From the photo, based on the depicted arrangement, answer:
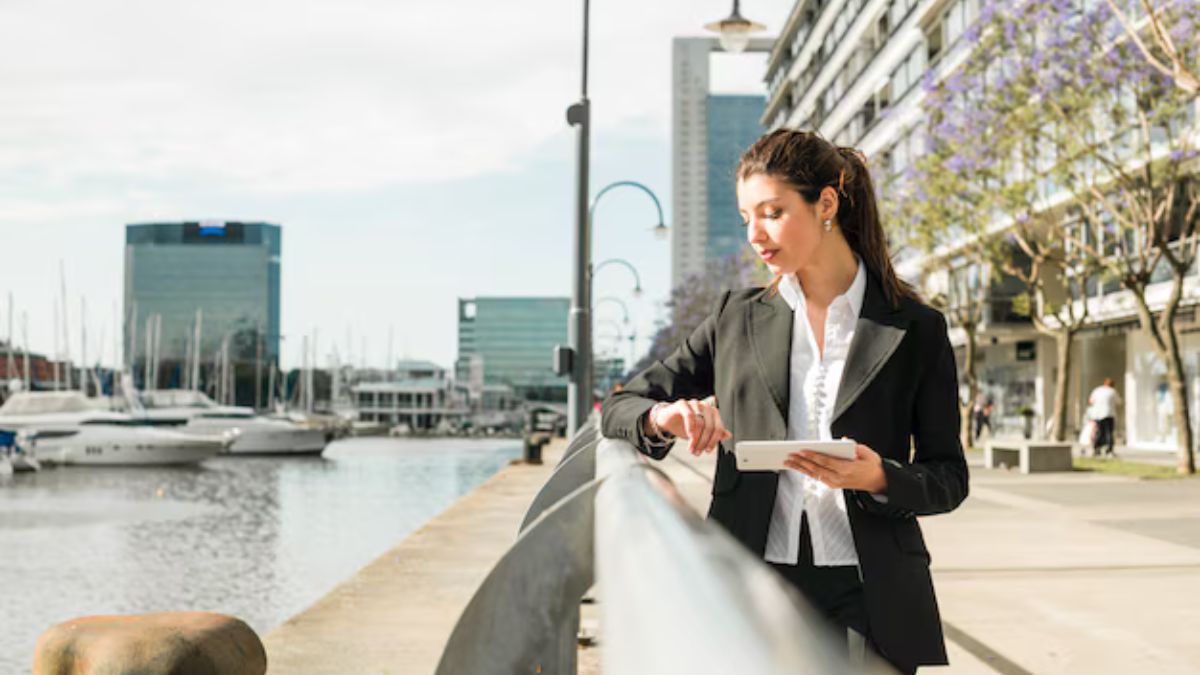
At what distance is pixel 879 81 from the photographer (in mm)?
57562

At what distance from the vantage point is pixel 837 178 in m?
2.72

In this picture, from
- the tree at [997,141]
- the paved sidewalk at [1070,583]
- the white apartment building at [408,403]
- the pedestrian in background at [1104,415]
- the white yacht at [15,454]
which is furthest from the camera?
the white apartment building at [408,403]

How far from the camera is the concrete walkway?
8336mm

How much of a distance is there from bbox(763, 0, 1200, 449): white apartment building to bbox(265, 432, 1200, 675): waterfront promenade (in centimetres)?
1512

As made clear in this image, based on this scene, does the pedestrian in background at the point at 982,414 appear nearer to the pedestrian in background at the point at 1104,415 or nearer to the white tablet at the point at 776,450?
the pedestrian in background at the point at 1104,415

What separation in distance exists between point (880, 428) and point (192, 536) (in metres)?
36.1

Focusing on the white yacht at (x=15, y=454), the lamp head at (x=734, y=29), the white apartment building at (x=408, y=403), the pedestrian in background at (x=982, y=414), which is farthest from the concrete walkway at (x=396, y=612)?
the white apartment building at (x=408, y=403)

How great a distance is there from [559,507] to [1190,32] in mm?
21230

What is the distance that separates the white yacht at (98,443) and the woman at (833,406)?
7347 centimetres

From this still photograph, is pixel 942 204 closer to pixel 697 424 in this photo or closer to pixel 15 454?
pixel 697 424

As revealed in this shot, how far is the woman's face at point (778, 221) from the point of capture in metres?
2.67

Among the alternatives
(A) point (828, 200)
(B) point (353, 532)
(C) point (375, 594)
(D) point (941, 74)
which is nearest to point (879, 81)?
(D) point (941, 74)

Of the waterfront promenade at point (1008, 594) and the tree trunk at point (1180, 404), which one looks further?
the tree trunk at point (1180, 404)

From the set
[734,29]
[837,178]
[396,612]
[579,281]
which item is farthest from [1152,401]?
[837,178]
